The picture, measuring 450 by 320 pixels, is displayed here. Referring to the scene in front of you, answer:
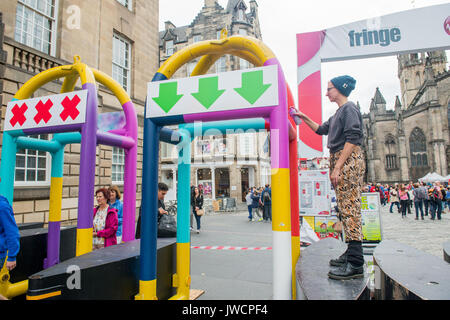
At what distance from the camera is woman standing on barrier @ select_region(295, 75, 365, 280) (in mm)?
2213

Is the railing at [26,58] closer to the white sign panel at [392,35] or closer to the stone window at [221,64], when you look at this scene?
the white sign panel at [392,35]

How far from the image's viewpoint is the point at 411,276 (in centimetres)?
186

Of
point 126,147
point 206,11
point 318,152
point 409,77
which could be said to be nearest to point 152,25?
point 126,147

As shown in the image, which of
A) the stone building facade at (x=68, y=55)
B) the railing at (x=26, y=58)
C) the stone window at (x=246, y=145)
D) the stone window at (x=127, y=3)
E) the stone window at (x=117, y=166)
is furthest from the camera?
the stone window at (x=246, y=145)

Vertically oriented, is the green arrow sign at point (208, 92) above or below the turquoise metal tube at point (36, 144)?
above

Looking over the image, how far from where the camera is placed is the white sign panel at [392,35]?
4.03 m

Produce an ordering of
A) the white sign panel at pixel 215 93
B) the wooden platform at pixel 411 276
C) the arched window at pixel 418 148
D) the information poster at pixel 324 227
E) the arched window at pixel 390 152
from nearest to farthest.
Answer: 1. the wooden platform at pixel 411 276
2. the white sign panel at pixel 215 93
3. the information poster at pixel 324 227
4. the arched window at pixel 418 148
5. the arched window at pixel 390 152

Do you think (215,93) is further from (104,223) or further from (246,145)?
(246,145)

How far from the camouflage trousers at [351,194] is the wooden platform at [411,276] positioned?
0.34m

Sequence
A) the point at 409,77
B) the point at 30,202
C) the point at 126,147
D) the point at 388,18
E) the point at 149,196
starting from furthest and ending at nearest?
the point at 409,77 < the point at 30,202 < the point at 126,147 < the point at 388,18 < the point at 149,196

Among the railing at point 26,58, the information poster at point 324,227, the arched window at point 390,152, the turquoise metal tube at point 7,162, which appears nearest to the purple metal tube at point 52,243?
the turquoise metal tube at point 7,162

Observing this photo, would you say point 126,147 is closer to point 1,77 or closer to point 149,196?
point 149,196

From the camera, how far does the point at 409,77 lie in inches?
2275

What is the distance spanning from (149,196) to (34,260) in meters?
2.82
